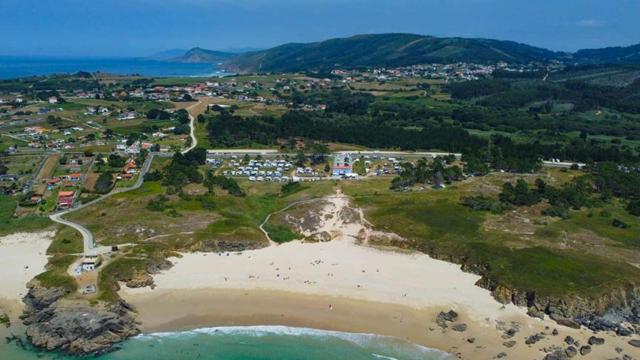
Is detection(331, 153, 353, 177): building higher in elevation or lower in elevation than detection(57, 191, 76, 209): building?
higher

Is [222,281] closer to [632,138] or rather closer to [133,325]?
[133,325]

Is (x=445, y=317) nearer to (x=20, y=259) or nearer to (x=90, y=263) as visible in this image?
(x=90, y=263)

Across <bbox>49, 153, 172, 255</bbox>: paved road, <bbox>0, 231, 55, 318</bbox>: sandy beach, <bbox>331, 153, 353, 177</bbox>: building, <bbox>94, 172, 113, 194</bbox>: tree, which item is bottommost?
<bbox>0, 231, 55, 318</bbox>: sandy beach

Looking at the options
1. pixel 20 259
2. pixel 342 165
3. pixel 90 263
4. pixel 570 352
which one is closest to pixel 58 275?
pixel 90 263

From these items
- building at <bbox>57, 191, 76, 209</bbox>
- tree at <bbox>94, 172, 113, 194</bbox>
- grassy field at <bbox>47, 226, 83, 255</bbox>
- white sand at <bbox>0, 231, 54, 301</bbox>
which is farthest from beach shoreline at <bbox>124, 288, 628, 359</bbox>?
tree at <bbox>94, 172, 113, 194</bbox>

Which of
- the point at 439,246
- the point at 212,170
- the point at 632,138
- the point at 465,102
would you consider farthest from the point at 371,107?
the point at 439,246

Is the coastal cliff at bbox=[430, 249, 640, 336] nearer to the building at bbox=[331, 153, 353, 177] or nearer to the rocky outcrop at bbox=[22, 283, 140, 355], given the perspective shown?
the rocky outcrop at bbox=[22, 283, 140, 355]
